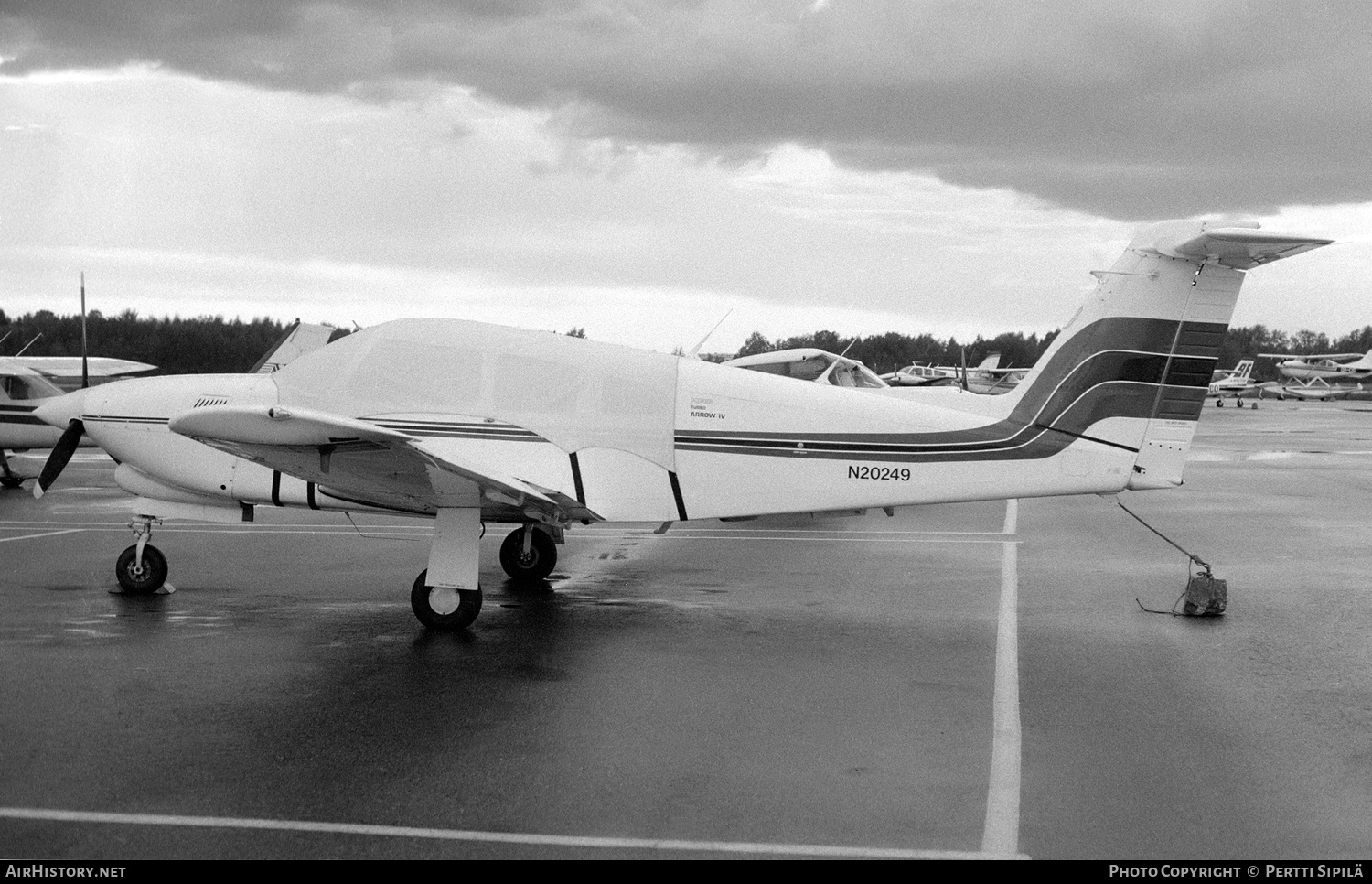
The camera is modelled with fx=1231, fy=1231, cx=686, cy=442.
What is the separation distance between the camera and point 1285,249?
28.3 ft

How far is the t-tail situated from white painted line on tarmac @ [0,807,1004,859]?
5514 millimetres

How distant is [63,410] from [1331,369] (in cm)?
10110

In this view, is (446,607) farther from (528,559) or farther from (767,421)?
(767,421)

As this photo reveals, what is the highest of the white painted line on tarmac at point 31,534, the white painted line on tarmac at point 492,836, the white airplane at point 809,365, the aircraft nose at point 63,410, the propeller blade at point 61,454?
the white airplane at point 809,365

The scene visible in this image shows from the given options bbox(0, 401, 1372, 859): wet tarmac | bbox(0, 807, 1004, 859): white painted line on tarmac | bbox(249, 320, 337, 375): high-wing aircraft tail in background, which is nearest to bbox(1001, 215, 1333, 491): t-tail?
bbox(0, 401, 1372, 859): wet tarmac

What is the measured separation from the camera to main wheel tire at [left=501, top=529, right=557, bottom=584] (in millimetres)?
11125

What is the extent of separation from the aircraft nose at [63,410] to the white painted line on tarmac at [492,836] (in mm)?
5960

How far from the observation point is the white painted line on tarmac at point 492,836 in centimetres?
467

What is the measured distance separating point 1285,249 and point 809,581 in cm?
485

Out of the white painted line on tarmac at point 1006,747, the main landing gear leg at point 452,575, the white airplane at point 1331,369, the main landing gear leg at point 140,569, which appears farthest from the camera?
the white airplane at point 1331,369

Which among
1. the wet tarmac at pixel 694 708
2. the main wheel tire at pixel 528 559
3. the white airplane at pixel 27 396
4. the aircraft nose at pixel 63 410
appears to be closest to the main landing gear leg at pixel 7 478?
the white airplane at pixel 27 396

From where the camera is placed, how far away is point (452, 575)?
346 inches

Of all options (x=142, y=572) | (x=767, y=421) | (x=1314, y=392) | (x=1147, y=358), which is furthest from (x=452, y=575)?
(x=1314, y=392)

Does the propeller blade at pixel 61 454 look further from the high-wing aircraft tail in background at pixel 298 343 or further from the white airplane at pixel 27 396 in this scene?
the high-wing aircraft tail in background at pixel 298 343
